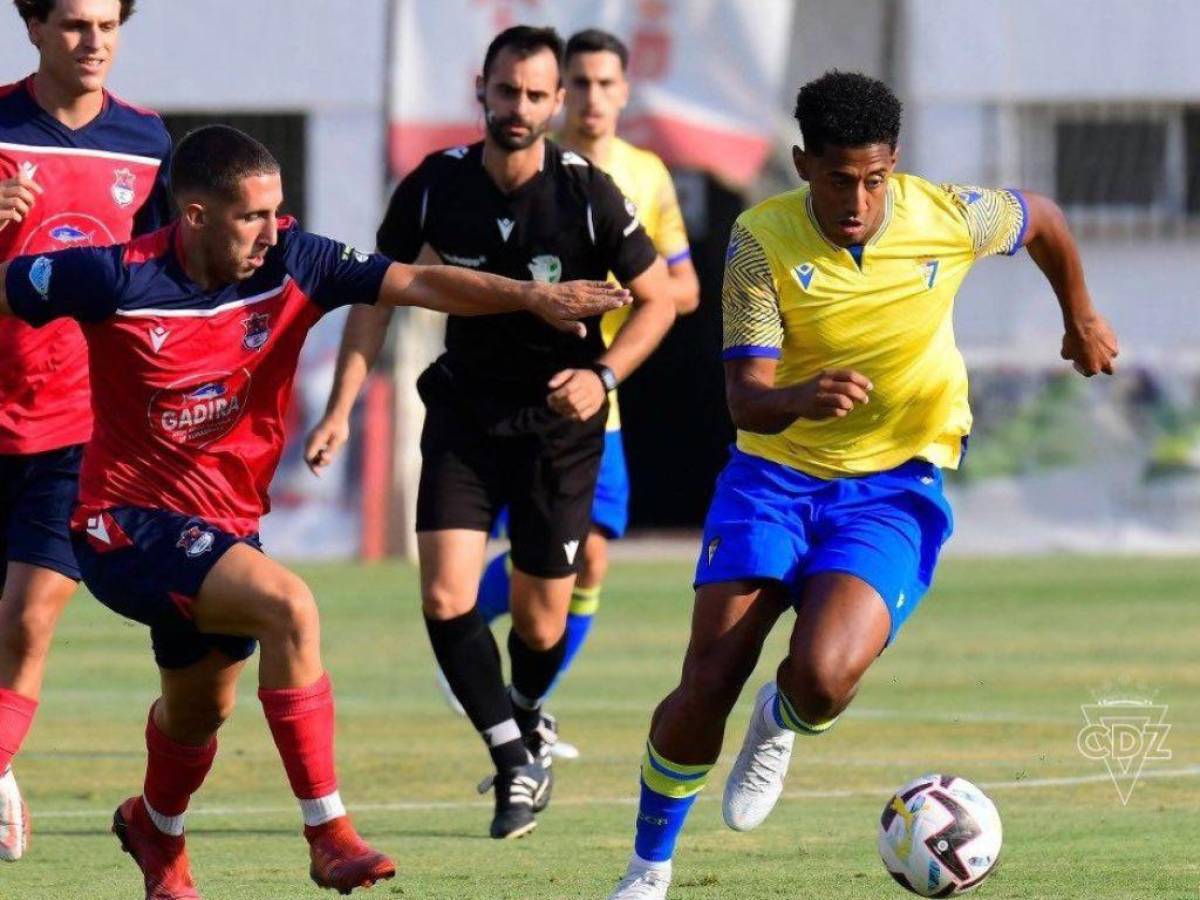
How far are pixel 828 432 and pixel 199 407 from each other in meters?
1.78

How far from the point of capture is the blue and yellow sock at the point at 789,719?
6.83 metres

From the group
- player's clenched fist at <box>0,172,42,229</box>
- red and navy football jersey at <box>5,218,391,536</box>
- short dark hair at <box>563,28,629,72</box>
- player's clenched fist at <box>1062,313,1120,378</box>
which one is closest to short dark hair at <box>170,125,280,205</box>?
red and navy football jersey at <box>5,218,391,536</box>

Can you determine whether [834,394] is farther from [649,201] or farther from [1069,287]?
[649,201]

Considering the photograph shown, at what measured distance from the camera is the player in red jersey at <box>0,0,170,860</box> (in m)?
7.37

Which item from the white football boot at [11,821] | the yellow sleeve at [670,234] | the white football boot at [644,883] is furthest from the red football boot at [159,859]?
the yellow sleeve at [670,234]

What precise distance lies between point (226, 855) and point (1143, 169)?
16.0 metres

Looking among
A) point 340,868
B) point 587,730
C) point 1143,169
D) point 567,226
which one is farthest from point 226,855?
point 1143,169

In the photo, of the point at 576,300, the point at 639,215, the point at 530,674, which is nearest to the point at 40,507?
the point at 576,300

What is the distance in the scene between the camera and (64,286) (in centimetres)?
627

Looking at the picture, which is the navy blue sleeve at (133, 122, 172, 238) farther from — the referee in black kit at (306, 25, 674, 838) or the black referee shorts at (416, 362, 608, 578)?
the black referee shorts at (416, 362, 608, 578)

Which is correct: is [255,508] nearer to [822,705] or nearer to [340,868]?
[340,868]

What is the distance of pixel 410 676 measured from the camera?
12984 millimetres

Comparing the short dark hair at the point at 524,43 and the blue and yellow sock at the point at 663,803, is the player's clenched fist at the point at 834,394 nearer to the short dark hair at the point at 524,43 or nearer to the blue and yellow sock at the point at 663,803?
the blue and yellow sock at the point at 663,803

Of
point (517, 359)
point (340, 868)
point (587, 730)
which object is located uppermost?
point (517, 359)
